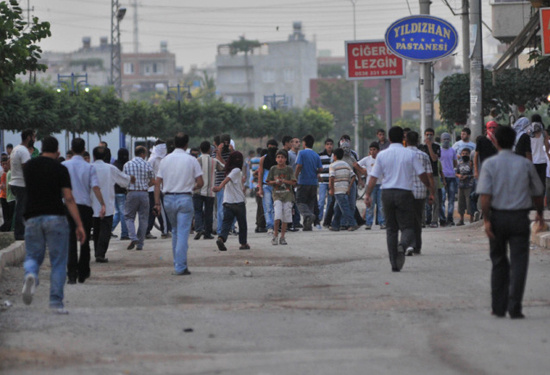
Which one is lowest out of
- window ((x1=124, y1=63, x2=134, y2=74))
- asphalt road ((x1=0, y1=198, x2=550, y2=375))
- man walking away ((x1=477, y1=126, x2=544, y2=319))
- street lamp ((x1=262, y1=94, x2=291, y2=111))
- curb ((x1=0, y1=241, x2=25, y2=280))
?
asphalt road ((x1=0, y1=198, x2=550, y2=375))

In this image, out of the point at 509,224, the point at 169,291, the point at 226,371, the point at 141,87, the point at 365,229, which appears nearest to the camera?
the point at 226,371

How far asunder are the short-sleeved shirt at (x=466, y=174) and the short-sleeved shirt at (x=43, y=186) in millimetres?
13034

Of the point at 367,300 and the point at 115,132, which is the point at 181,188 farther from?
the point at 115,132

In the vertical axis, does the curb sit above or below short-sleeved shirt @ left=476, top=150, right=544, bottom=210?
below

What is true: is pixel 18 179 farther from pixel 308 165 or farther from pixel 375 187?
pixel 375 187

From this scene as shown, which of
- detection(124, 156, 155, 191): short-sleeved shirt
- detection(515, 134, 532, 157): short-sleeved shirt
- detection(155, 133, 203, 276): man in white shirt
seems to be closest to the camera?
detection(155, 133, 203, 276): man in white shirt

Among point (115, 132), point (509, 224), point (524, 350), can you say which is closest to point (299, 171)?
point (509, 224)

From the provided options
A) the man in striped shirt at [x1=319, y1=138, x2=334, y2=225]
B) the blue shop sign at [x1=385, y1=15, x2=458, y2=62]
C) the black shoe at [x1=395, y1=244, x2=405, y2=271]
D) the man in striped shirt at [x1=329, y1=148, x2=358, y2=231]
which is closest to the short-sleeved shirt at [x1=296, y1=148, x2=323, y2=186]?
the man in striped shirt at [x1=329, y1=148, x2=358, y2=231]

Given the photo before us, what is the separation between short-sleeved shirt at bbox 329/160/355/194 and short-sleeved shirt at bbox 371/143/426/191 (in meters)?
7.15

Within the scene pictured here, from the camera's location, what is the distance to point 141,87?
601 ft

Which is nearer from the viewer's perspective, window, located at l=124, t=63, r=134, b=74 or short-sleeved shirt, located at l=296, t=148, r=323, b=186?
short-sleeved shirt, located at l=296, t=148, r=323, b=186

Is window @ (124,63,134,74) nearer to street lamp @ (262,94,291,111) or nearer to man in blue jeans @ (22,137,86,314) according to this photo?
street lamp @ (262,94,291,111)

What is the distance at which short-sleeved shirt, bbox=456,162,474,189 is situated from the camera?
21.6m

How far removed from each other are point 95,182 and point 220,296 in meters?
2.35
